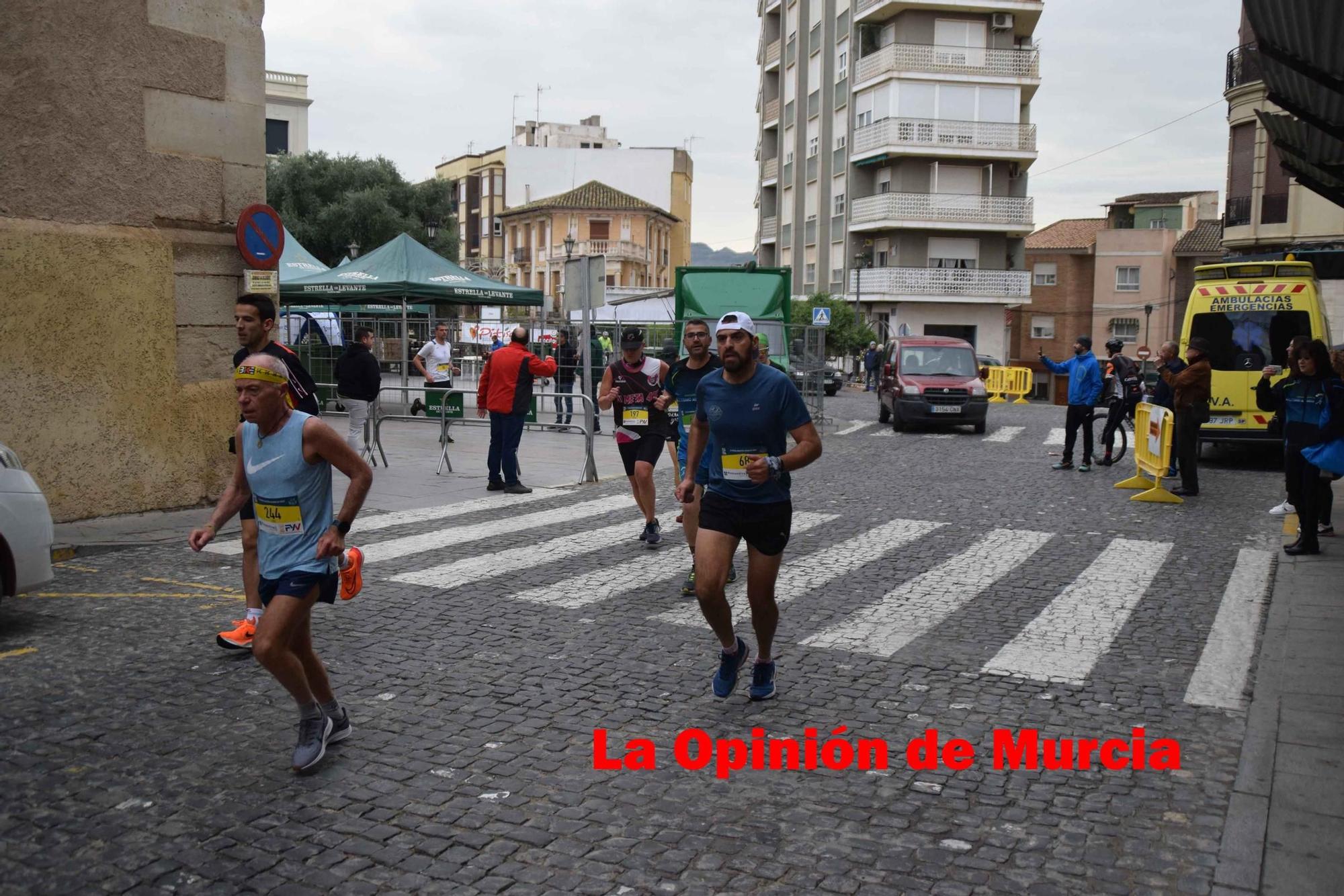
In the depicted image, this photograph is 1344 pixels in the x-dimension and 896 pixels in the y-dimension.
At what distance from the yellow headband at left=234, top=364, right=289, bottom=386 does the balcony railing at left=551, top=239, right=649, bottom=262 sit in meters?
78.1

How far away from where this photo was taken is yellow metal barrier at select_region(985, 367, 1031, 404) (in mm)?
37281

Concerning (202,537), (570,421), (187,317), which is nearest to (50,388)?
(187,317)

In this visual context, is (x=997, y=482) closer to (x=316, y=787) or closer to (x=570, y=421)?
(x=570, y=421)

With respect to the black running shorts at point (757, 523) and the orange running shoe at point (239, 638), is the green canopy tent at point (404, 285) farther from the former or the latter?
the black running shorts at point (757, 523)

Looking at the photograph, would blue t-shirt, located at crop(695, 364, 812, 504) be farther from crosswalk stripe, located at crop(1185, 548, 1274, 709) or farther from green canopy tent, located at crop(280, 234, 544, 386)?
green canopy tent, located at crop(280, 234, 544, 386)

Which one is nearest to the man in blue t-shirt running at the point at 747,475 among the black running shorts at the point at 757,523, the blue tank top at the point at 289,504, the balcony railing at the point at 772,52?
the black running shorts at the point at 757,523

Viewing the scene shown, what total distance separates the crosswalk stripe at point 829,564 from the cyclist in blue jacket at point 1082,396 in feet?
17.7

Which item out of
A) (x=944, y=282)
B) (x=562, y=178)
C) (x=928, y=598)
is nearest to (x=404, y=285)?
(x=928, y=598)

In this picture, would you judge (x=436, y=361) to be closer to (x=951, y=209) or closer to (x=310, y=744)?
(x=310, y=744)

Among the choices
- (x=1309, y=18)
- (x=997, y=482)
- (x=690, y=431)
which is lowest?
(x=997, y=482)

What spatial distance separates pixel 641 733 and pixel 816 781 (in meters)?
0.89

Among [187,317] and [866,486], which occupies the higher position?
[187,317]

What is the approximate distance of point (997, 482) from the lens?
14922mm

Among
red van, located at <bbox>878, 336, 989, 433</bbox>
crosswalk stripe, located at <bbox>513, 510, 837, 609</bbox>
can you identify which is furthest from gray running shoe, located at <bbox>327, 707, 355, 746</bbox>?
red van, located at <bbox>878, 336, 989, 433</bbox>
